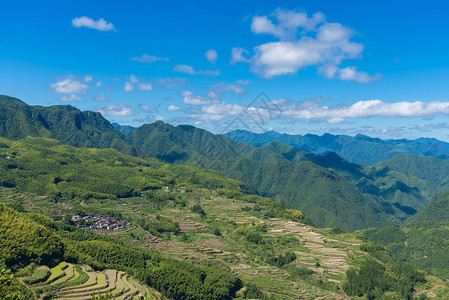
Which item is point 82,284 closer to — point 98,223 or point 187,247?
point 187,247

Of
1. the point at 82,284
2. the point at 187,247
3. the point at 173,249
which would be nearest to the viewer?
the point at 82,284

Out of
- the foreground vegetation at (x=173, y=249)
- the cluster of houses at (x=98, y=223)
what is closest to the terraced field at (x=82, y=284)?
the foreground vegetation at (x=173, y=249)

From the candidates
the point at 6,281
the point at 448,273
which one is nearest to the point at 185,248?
the point at 6,281

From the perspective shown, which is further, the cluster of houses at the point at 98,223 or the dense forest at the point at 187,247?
the cluster of houses at the point at 98,223

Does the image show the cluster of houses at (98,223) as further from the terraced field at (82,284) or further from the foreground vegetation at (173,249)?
the terraced field at (82,284)

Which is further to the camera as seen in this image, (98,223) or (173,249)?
(98,223)

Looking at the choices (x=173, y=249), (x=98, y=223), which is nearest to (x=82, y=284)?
(x=173, y=249)

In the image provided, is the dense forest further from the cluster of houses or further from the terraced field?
the cluster of houses

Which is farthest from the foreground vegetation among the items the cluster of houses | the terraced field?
the cluster of houses
